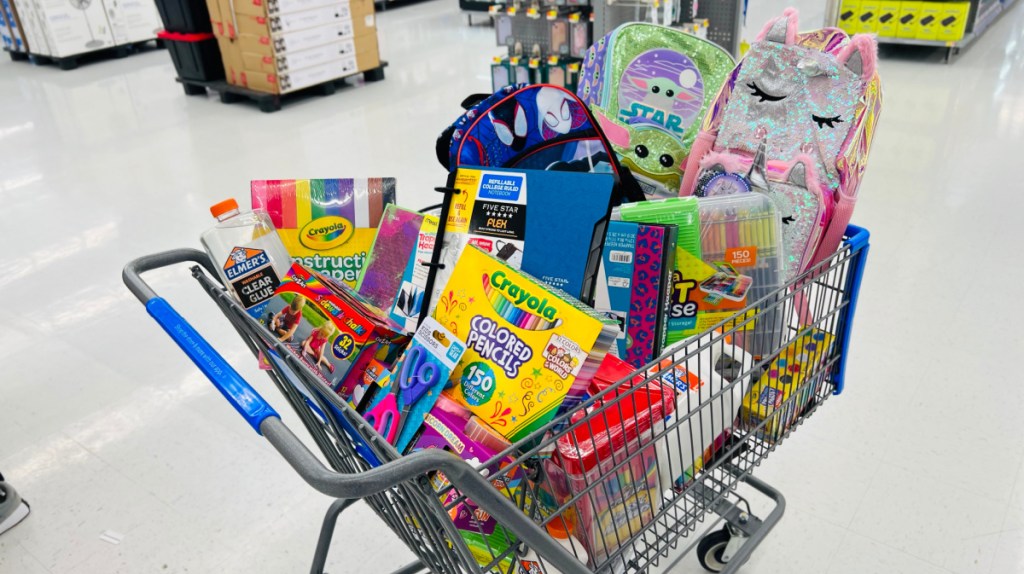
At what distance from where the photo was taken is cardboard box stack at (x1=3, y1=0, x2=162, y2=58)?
23.9 feet

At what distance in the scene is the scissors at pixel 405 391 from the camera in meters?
0.94

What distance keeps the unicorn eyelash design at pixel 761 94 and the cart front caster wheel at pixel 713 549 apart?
0.97 m

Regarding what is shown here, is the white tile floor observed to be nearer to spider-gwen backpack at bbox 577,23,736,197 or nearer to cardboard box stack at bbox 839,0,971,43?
spider-gwen backpack at bbox 577,23,736,197

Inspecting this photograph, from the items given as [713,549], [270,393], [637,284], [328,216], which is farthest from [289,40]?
[637,284]

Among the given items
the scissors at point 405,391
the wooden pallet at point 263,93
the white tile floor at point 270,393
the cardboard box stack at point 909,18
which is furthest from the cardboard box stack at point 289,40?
the scissors at point 405,391

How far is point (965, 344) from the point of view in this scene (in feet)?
8.05

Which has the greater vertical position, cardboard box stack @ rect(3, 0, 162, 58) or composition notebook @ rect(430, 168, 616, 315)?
composition notebook @ rect(430, 168, 616, 315)

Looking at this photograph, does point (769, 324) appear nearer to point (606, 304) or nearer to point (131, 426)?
point (606, 304)

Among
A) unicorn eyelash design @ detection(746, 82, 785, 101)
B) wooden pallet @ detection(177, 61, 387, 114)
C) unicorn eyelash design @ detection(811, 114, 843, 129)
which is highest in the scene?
unicorn eyelash design @ detection(746, 82, 785, 101)

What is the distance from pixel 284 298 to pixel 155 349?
1.96 metres

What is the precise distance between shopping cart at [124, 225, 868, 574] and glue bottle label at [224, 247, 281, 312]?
3 centimetres

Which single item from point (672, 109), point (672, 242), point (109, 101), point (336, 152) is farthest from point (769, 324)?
point (109, 101)

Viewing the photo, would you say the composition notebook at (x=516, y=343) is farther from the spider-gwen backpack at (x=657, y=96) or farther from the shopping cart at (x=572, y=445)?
the spider-gwen backpack at (x=657, y=96)

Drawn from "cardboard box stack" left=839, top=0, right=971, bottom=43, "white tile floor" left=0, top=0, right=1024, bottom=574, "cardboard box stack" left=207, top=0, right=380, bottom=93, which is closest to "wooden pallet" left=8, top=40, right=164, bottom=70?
"cardboard box stack" left=207, top=0, right=380, bottom=93
